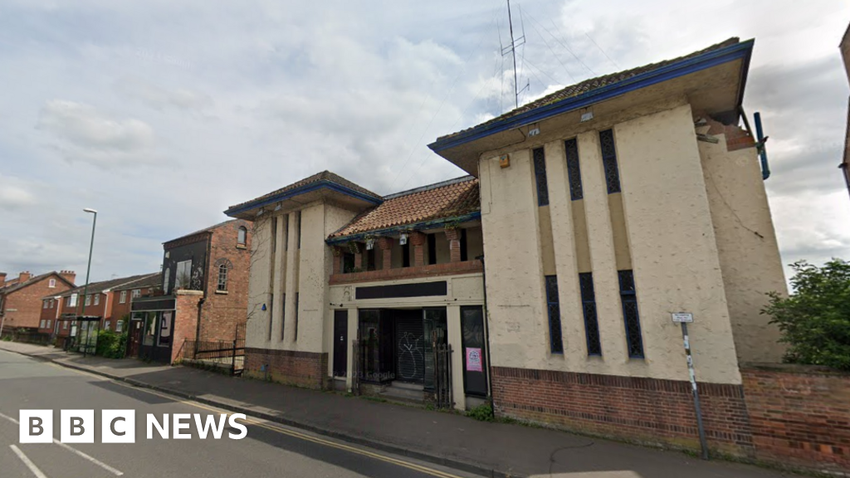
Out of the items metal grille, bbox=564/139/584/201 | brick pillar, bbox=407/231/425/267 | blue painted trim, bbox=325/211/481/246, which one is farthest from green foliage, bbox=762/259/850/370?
brick pillar, bbox=407/231/425/267

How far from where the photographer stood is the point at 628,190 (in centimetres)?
780

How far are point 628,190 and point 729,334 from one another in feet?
10.8

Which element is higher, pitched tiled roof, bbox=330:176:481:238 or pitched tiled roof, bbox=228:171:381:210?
pitched tiled roof, bbox=228:171:381:210

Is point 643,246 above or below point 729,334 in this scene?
above

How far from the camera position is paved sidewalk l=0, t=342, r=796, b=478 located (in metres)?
5.92

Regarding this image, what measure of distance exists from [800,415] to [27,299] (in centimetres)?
6693

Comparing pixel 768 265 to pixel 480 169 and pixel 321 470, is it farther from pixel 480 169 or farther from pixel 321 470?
pixel 321 470

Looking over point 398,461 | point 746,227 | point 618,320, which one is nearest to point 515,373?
point 618,320

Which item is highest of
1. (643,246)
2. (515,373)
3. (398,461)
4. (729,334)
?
(643,246)

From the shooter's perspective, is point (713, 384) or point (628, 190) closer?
point (713, 384)

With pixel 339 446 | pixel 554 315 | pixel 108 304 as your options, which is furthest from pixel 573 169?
pixel 108 304

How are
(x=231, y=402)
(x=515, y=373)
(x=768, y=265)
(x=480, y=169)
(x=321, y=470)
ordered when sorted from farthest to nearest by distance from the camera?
1. (x=231, y=402)
2. (x=480, y=169)
3. (x=515, y=373)
4. (x=768, y=265)
5. (x=321, y=470)

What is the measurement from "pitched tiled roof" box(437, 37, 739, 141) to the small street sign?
15.9ft

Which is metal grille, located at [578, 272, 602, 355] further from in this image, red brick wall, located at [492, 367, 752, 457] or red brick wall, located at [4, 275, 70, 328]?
red brick wall, located at [4, 275, 70, 328]
